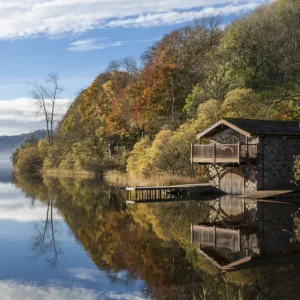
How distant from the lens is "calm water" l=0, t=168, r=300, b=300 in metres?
12.8

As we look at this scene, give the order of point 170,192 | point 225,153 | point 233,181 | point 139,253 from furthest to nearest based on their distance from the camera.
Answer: point 170,192
point 233,181
point 225,153
point 139,253

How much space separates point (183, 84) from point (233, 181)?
23.3 metres

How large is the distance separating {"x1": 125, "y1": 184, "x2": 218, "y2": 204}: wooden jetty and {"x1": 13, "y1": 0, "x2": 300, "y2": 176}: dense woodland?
700 centimetres

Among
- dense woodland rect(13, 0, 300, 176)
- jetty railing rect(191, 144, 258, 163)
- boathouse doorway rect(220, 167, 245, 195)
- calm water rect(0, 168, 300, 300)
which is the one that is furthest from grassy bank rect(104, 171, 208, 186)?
calm water rect(0, 168, 300, 300)

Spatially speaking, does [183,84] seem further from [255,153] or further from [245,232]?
[245,232]

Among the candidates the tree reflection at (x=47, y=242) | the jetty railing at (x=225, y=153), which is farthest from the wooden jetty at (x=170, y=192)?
the tree reflection at (x=47, y=242)

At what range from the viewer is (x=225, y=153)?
33094mm

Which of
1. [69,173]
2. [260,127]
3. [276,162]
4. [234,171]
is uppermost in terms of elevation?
[260,127]

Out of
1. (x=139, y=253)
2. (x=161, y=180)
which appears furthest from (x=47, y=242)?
(x=161, y=180)

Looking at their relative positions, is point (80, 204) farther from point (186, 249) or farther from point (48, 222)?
point (186, 249)

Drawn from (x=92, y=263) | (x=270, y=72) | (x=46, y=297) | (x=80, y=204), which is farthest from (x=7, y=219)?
(x=270, y=72)

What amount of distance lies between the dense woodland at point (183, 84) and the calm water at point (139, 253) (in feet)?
56.8

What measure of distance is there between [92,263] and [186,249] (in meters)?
3.51

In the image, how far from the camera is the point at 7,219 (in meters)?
26.7
